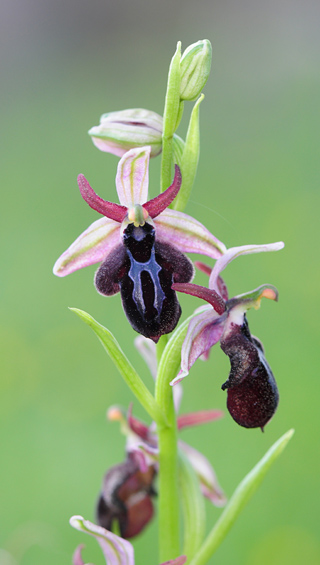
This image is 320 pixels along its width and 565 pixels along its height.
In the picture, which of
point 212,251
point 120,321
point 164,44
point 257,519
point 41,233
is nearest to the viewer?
point 212,251

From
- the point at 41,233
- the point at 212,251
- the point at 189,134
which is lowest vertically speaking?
the point at 212,251

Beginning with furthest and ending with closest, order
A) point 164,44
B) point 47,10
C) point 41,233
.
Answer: point 47,10
point 164,44
point 41,233

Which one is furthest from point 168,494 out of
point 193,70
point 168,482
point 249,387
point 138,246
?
point 193,70

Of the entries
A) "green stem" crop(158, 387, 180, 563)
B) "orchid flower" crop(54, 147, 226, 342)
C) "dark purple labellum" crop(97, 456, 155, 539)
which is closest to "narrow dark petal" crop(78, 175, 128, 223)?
"orchid flower" crop(54, 147, 226, 342)

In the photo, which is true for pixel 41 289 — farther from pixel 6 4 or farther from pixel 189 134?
pixel 6 4

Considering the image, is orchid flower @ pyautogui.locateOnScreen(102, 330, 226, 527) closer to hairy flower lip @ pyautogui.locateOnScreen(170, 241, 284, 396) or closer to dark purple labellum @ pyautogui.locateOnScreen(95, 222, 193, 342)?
hairy flower lip @ pyautogui.locateOnScreen(170, 241, 284, 396)

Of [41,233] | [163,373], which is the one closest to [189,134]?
[163,373]

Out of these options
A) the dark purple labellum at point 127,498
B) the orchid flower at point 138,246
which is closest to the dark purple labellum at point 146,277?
the orchid flower at point 138,246
